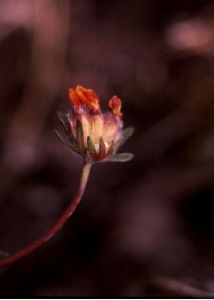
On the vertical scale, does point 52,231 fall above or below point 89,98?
below

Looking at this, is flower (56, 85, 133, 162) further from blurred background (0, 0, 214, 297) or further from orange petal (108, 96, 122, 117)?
blurred background (0, 0, 214, 297)

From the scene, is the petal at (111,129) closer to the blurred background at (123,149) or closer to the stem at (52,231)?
the stem at (52,231)

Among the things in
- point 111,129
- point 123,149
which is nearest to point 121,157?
point 111,129

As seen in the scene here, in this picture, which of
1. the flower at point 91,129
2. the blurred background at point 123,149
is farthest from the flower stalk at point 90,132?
the blurred background at point 123,149

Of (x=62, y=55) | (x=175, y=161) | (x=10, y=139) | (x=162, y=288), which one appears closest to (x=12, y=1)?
(x=62, y=55)

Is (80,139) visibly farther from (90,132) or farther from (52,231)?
(52,231)

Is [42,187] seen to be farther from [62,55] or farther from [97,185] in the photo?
[62,55]
